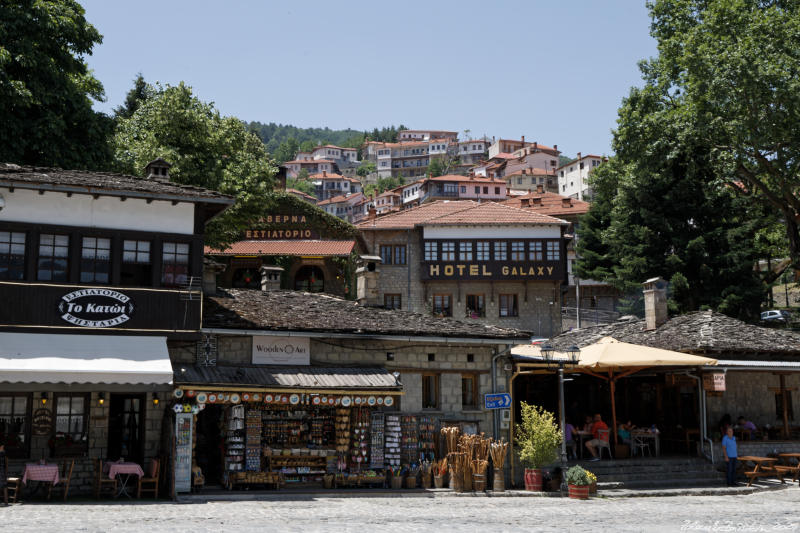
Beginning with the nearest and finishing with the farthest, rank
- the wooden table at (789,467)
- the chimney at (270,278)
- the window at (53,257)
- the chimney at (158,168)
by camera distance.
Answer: the window at (53,257), the chimney at (158,168), the wooden table at (789,467), the chimney at (270,278)

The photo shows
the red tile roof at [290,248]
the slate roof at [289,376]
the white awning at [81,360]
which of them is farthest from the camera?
the red tile roof at [290,248]

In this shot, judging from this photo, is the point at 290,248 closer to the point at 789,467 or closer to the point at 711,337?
the point at 711,337

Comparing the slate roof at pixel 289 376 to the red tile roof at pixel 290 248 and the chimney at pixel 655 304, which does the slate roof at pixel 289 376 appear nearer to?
the chimney at pixel 655 304

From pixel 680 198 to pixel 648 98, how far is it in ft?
14.8

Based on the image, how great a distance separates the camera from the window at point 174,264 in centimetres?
1798

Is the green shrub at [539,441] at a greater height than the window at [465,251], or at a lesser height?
lesser

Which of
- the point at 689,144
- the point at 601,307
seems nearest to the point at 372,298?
the point at 689,144

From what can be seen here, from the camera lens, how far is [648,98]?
3459 centimetres

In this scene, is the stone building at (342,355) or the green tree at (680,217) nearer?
the stone building at (342,355)

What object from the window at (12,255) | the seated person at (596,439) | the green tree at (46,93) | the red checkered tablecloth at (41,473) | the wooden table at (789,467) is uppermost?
the green tree at (46,93)

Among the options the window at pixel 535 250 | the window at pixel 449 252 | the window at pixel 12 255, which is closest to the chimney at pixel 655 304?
the window at pixel 535 250

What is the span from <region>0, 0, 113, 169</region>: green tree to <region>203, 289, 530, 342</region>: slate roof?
9031mm

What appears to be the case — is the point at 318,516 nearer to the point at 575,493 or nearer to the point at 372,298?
the point at 575,493

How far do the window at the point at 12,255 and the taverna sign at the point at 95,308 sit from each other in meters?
1.06
